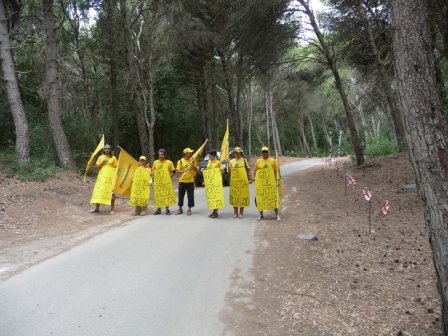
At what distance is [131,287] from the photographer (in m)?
6.34

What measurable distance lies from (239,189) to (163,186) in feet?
7.45

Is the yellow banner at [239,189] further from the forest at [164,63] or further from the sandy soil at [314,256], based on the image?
the forest at [164,63]

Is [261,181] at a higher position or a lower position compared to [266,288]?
higher

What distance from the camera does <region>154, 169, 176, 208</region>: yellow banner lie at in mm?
12508

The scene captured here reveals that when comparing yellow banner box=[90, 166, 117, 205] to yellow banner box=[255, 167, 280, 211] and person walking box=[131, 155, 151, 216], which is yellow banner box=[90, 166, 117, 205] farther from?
yellow banner box=[255, 167, 280, 211]

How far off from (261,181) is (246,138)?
40.5m

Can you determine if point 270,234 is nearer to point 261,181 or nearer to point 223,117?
point 261,181

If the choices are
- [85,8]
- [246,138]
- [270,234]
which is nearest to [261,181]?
[270,234]

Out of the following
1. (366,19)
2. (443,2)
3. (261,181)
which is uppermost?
(366,19)

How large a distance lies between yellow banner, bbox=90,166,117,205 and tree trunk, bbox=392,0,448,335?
9.58 metres

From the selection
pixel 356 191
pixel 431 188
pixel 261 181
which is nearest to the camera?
pixel 431 188

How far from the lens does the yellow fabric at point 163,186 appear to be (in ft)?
41.0

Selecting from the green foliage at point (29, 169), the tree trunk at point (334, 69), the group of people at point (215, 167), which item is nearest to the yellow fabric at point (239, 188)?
the group of people at point (215, 167)

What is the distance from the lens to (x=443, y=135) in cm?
472
